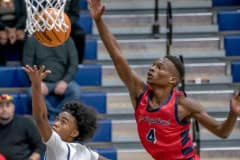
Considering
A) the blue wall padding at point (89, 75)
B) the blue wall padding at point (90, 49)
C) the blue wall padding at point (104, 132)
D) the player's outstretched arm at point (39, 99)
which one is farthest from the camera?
the blue wall padding at point (90, 49)

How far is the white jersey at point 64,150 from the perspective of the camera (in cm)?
352

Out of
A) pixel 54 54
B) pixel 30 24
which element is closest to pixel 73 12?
pixel 54 54

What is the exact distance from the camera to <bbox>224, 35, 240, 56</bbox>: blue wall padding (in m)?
7.59

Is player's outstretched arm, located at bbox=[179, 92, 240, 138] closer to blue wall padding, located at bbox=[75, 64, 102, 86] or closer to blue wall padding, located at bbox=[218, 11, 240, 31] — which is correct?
blue wall padding, located at bbox=[75, 64, 102, 86]

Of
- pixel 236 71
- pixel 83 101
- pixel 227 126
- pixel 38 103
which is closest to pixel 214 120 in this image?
pixel 227 126

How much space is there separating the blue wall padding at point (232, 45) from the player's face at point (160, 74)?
3.42 metres

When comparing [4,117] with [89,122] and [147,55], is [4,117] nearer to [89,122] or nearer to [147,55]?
[147,55]

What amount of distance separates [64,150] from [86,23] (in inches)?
170

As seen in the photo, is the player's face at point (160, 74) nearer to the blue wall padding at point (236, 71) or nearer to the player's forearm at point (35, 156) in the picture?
Answer: the player's forearm at point (35, 156)

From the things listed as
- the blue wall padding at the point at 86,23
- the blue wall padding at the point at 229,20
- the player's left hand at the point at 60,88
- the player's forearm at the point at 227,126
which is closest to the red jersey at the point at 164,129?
the player's forearm at the point at 227,126

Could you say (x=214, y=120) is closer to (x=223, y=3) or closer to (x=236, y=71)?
(x=236, y=71)

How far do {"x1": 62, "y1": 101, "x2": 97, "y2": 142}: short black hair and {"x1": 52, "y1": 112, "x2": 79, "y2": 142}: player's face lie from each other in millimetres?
28

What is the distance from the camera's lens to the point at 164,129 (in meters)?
4.29

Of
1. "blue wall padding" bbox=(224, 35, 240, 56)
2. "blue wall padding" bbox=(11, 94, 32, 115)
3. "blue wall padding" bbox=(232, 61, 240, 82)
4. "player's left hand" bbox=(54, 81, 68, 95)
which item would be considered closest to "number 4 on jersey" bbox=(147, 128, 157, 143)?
"player's left hand" bbox=(54, 81, 68, 95)
